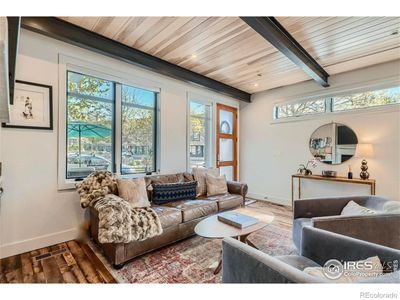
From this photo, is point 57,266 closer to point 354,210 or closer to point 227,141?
point 354,210

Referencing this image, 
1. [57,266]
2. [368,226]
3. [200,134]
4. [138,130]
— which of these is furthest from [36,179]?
[368,226]

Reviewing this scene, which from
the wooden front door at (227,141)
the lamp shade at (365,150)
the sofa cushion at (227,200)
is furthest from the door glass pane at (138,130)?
the lamp shade at (365,150)

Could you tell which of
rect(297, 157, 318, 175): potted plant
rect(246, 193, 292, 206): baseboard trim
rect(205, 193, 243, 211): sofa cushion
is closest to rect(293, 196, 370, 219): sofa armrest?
rect(205, 193, 243, 211): sofa cushion

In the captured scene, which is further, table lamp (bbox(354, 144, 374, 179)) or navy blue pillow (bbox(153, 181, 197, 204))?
table lamp (bbox(354, 144, 374, 179))

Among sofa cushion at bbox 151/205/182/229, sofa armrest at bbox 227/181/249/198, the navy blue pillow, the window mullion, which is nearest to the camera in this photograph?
sofa cushion at bbox 151/205/182/229

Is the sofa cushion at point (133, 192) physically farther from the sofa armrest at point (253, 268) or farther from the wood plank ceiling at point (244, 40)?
the wood plank ceiling at point (244, 40)

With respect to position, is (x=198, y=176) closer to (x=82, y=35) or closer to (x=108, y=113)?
(x=108, y=113)

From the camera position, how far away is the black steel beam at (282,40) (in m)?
2.09

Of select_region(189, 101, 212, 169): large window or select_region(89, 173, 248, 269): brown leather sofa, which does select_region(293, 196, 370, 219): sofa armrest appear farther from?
select_region(189, 101, 212, 169): large window

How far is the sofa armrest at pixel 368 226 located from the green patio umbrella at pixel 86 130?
292cm

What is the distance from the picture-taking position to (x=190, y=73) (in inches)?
148

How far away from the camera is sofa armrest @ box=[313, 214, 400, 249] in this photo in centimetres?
178

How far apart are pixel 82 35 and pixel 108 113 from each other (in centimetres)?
107

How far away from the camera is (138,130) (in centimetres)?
348
